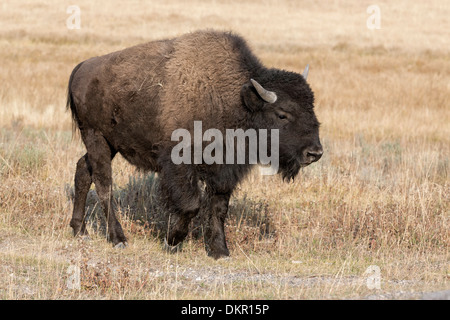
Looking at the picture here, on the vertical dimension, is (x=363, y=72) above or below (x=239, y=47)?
below

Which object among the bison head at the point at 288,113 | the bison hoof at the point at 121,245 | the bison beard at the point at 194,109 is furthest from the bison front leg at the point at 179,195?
the bison head at the point at 288,113

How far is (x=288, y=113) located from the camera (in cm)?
699

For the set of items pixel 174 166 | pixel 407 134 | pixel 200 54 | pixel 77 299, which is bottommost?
pixel 407 134

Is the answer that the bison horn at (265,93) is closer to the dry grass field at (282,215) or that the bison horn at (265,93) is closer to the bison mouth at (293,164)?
the bison mouth at (293,164)

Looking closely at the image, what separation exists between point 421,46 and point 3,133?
28.4 meters

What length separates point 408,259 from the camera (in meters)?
6.98

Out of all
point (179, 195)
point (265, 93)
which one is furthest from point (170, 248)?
point (265, 93)

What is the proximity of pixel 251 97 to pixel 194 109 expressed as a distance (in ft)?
2.22

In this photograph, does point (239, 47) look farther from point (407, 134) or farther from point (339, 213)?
point (407, 134)

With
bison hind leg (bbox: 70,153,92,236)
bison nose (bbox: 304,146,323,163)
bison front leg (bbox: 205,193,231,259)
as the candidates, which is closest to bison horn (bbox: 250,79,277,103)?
bison nose (bbox: 304,146,323,163)

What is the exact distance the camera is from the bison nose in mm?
6793

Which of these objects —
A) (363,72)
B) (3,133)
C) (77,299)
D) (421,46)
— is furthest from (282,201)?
(421,46)

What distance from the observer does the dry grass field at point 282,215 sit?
228 inches

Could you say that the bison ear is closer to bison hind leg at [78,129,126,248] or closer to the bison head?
the bison head
